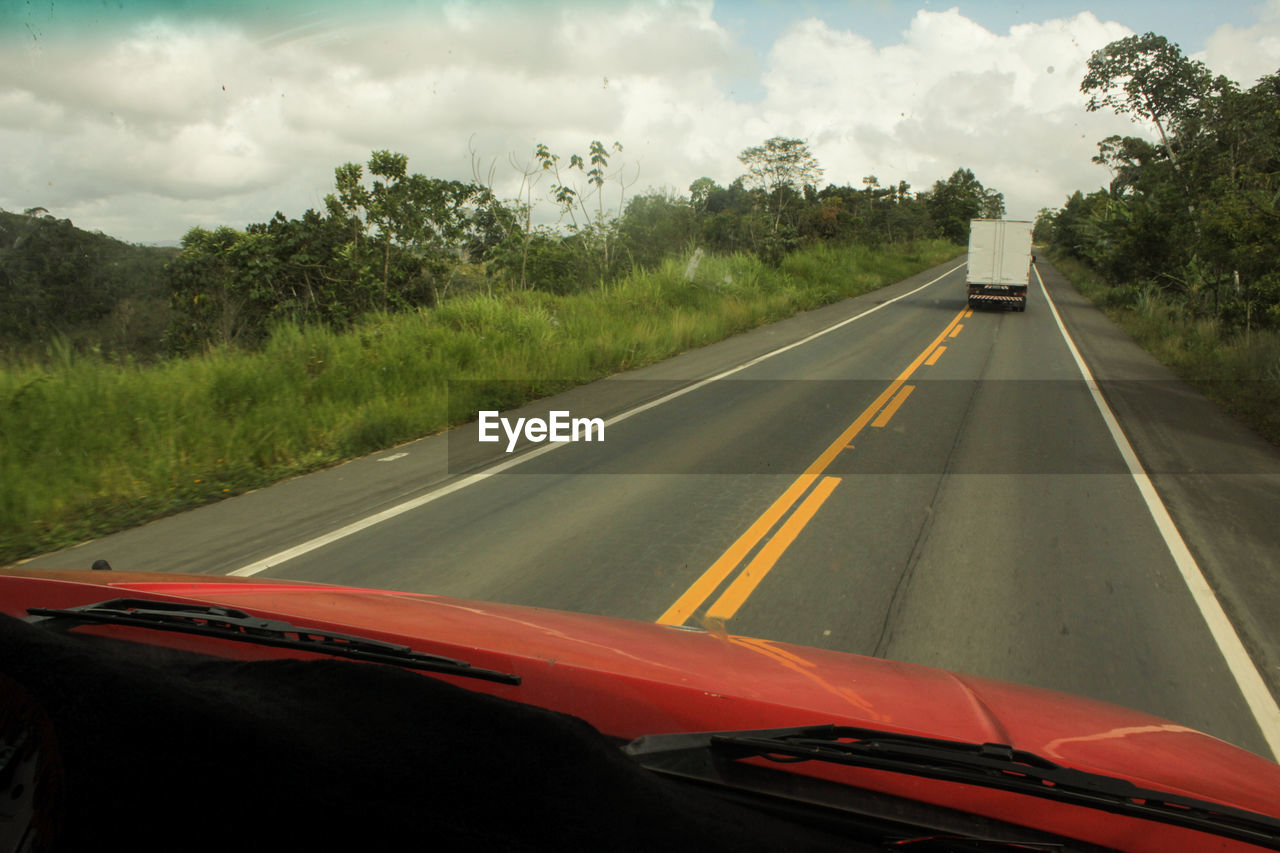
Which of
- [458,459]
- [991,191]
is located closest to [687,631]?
[458,459]

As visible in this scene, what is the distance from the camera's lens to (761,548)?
545 centimetres

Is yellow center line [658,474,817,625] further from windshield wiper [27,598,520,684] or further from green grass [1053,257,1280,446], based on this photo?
green grass [1053,257,1280,446]

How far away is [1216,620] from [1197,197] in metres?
24.9

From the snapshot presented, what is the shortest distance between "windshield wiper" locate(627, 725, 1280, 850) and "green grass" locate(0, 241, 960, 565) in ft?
18.4

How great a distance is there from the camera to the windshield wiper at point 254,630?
6.53 ft

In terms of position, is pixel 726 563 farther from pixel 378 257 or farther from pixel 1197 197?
pixel 1197 197

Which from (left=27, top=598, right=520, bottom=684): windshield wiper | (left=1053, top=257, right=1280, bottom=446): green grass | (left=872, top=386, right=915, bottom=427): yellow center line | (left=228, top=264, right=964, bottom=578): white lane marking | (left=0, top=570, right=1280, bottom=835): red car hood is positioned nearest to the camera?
(left=0, top=570, right=1280, bottom=835): red car hood

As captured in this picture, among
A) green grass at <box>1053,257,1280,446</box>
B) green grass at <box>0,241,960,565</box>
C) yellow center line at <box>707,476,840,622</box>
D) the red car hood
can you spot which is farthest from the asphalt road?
the red car hood

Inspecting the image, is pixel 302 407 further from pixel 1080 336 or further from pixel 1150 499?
pixel 1080 336

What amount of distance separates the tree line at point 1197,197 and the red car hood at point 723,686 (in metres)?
12.7

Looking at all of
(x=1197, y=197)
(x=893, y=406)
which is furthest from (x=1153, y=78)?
(x=893, y=406)

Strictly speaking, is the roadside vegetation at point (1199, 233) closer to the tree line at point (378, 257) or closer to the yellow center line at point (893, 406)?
the yellow center line at point (893, 406)

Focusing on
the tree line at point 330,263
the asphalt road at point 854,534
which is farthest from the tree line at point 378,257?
the asphalt road at point 854,534

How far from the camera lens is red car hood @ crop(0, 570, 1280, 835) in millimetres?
1839
